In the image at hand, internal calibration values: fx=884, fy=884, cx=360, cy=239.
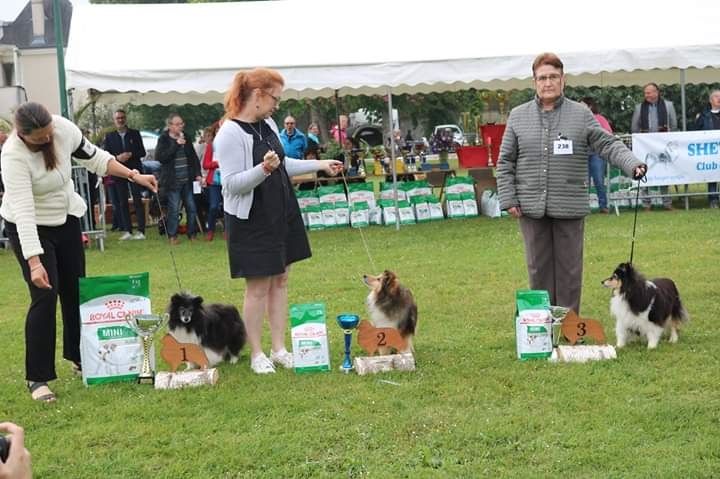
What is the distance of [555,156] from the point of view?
5.20 metres

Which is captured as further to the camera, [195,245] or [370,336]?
[195,245]

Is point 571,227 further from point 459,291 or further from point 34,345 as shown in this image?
point 34,345

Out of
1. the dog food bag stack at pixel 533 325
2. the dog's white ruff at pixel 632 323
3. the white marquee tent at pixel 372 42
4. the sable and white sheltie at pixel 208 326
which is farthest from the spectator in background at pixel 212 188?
the dog's white ruff at pixel 632 323

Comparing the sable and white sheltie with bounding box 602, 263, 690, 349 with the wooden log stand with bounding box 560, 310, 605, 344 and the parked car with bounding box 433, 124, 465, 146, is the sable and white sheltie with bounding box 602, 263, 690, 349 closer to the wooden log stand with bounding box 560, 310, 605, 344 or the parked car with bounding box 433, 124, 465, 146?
the wooden log stand with bounding box 560, 310, 605, 344

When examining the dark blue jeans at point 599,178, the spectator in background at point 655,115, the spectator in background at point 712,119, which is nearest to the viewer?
the dark blue jeans at point 599,178

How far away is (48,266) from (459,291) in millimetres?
3622

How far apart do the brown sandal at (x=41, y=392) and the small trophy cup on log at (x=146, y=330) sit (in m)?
0.49

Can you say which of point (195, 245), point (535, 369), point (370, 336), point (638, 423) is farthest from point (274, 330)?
point (195, 245)

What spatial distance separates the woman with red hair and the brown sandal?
1.12 m

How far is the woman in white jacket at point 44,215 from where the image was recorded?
14.8 feet

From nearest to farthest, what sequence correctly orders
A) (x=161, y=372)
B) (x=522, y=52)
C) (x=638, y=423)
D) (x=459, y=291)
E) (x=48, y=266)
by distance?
(x=638, y=423) < (x=48, y=266) < (x=161, y=372) < (x=459, y=291) < (x=522, y=52)

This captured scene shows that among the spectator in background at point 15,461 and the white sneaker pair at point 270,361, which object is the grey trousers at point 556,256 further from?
the spectator in background at point 15,461

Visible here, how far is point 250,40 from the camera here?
471 inches

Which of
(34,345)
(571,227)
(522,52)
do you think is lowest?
(34,345)
